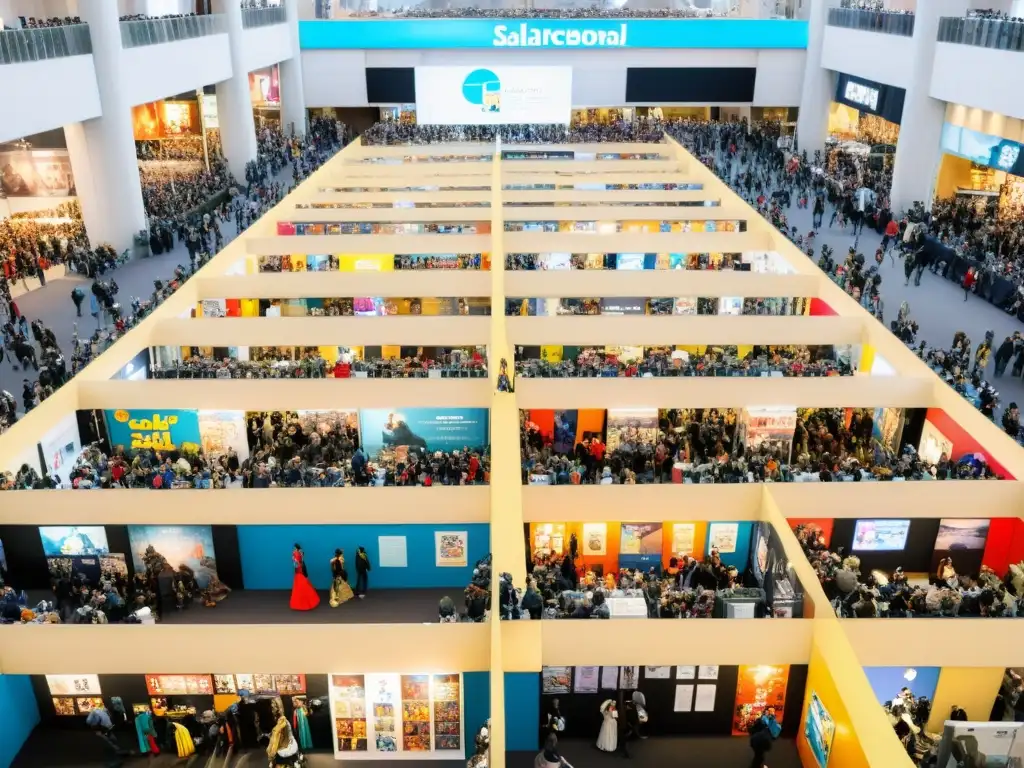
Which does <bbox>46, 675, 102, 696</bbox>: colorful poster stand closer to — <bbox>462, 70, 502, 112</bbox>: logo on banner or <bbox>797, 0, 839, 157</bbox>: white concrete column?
<bbox>462, 70, 502, 112</bbox>: logo on banner

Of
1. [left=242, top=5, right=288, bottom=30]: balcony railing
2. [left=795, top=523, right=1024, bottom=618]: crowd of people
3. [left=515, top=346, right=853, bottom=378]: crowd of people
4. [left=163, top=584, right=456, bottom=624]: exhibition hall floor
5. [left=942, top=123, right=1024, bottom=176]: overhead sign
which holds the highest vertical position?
[left=242, top=5, right=288, bottom=30]: balcony railing

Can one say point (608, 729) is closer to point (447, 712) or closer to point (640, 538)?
point (447, 712)

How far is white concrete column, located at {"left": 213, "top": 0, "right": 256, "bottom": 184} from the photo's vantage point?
123ft

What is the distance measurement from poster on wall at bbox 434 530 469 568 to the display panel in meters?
3.03

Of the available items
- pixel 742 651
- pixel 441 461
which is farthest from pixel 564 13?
pixel 742 651

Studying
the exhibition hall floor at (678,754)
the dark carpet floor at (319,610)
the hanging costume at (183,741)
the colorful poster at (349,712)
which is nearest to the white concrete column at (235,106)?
the dark carpet floor at (319,610)

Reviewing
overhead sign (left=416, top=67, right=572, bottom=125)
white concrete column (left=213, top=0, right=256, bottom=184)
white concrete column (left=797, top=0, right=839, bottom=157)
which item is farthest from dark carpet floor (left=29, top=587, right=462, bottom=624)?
white concrete column (left=797, top=0, right=839, bottom=157)

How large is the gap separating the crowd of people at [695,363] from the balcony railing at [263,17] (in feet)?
93.5

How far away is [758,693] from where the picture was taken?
10.4m

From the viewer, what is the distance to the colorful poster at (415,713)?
10.1 m

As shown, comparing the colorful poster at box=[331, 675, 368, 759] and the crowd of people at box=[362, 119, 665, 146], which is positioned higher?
the crowd of people at box=[362, 119, 665, 146]

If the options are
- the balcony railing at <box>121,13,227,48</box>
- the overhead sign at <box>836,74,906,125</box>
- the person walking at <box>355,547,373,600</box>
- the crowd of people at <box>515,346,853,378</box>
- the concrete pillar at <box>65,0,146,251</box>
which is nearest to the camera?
the person walking at <box>355,547,373,600</box>

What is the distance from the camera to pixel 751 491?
12438 millimetres

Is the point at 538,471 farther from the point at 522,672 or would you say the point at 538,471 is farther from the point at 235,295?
the point at 235,295
